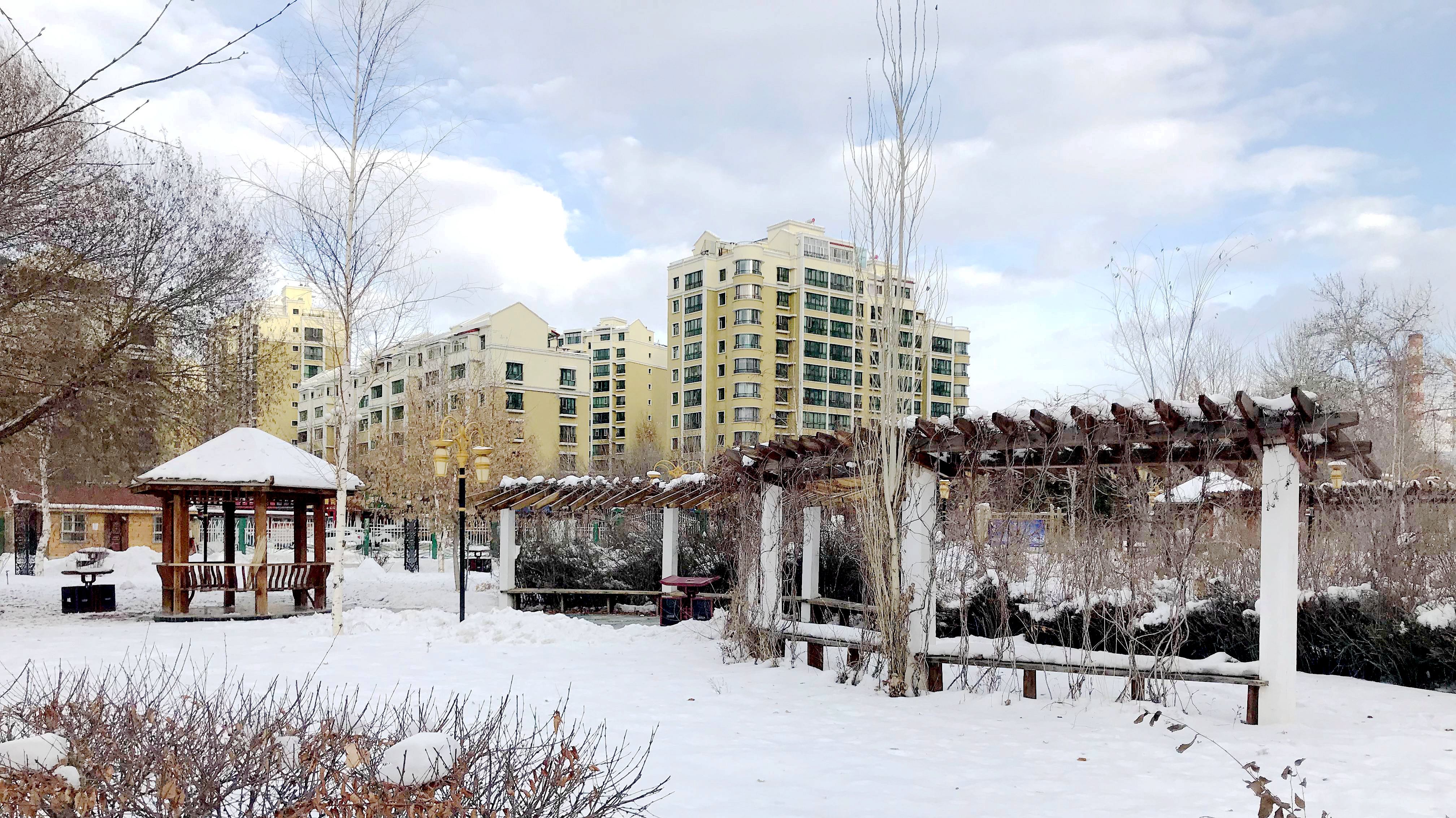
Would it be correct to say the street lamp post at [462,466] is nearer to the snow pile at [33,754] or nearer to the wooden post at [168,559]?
the wooden post at [168,559]

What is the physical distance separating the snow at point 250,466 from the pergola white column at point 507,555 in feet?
8.17

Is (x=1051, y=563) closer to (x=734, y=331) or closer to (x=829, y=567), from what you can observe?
(x=829, y=567)

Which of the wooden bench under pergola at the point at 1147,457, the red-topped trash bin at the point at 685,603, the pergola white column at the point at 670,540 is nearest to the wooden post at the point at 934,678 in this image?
the wooden bench under pergola at the point at 1147,457

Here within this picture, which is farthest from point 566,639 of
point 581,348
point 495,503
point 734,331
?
point 581,348

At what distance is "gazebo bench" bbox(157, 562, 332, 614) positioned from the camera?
52.4ft

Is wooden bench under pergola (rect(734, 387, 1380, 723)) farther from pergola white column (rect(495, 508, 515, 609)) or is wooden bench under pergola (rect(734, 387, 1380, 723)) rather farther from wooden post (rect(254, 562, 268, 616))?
wooden post (rect(254, 562, 268, 616))

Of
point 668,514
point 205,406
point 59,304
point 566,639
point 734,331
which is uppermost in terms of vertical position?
point 734,331

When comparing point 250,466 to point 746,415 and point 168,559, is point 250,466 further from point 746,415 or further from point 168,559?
point 746,415

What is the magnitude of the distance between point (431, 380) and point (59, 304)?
24.1 meters

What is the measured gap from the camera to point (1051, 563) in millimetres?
10156

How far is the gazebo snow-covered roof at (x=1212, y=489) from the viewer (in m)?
9.38

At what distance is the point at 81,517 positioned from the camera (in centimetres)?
3328

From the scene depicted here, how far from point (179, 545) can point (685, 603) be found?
27.0ft

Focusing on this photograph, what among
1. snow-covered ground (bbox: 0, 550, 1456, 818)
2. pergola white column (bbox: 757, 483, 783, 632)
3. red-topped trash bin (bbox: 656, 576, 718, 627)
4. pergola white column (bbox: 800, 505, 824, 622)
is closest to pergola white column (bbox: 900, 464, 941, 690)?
snow-covered ground (bbox: 0, 550, 1456, 818)
